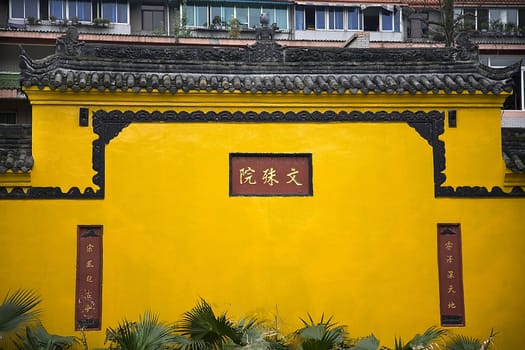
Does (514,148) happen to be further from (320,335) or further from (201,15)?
(201,15)

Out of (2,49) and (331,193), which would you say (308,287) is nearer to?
(331,193)

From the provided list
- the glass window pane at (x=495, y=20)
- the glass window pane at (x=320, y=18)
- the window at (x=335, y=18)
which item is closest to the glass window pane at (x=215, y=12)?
the glass window pane at (x=320, y=18)

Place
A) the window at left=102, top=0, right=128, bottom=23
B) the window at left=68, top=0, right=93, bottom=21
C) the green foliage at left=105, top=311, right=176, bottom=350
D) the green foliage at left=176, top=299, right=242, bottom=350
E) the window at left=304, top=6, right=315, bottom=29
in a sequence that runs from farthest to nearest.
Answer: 1. the window at left=304, top=6, right=315, bottom=29
2. the window at left=102, top=0, right=128, bottom=23
3. the window at left=68, top=0, right=93, bottom=21
4. the green foliage at left=176, top=299, right=242, bottom=350
5. the green foliage at left=105, top=311, right=176, bottom=350

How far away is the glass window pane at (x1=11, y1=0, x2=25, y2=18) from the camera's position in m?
24.5

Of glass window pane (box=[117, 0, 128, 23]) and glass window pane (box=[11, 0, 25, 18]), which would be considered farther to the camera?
glass window pane (box=[117, 0, 128, 23])

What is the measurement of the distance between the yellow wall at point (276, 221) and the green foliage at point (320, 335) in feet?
0.68

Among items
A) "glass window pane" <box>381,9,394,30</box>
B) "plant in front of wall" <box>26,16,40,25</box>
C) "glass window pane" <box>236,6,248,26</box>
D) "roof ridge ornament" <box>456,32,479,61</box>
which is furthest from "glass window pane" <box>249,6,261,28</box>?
"roof ridge ornament" <box>456,32,479,61</box>

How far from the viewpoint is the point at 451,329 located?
33.6 ft

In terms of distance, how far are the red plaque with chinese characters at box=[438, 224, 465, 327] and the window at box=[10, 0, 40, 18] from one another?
18796 mm

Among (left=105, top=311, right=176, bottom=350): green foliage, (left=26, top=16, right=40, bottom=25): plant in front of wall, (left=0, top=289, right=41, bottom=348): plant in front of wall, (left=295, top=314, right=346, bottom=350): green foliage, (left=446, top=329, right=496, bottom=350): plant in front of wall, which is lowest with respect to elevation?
(left=446, top=329, right=496, bottom=350): plant in front of wall

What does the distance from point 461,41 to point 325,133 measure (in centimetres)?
260

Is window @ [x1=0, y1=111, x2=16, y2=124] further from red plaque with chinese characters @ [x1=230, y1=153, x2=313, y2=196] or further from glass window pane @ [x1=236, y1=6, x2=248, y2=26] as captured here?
red plaque with chinese characters @ [x1=230, y1=153, x2=313, y2=196]

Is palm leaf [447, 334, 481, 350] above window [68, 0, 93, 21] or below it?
below

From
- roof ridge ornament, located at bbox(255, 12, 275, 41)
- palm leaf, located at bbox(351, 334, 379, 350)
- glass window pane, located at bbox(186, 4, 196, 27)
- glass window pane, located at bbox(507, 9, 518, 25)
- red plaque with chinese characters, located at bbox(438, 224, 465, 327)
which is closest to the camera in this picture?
palm leaf, located at bbox(351, 334, 379, 350)
